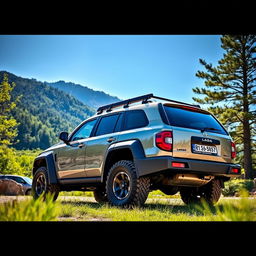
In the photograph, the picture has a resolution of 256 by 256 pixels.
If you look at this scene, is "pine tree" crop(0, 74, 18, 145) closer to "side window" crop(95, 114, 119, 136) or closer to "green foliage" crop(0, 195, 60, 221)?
"side window" crop(95, 114, 119, 136)

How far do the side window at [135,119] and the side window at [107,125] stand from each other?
38cm

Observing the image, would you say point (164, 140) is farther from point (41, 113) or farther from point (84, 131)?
point (41, 113)

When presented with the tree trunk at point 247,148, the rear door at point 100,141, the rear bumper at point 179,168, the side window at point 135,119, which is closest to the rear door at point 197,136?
the rear bumper at point 179,168

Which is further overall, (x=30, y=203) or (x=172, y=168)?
(x=172, y=168)

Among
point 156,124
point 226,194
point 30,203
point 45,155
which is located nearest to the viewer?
point 30,203

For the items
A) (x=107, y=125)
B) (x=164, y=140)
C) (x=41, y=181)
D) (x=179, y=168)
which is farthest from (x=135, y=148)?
(x=41, y=181)

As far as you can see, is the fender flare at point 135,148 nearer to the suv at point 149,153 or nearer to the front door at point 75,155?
the suv at point 149,153

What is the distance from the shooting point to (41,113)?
105500mm

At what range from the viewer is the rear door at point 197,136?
5.20m
